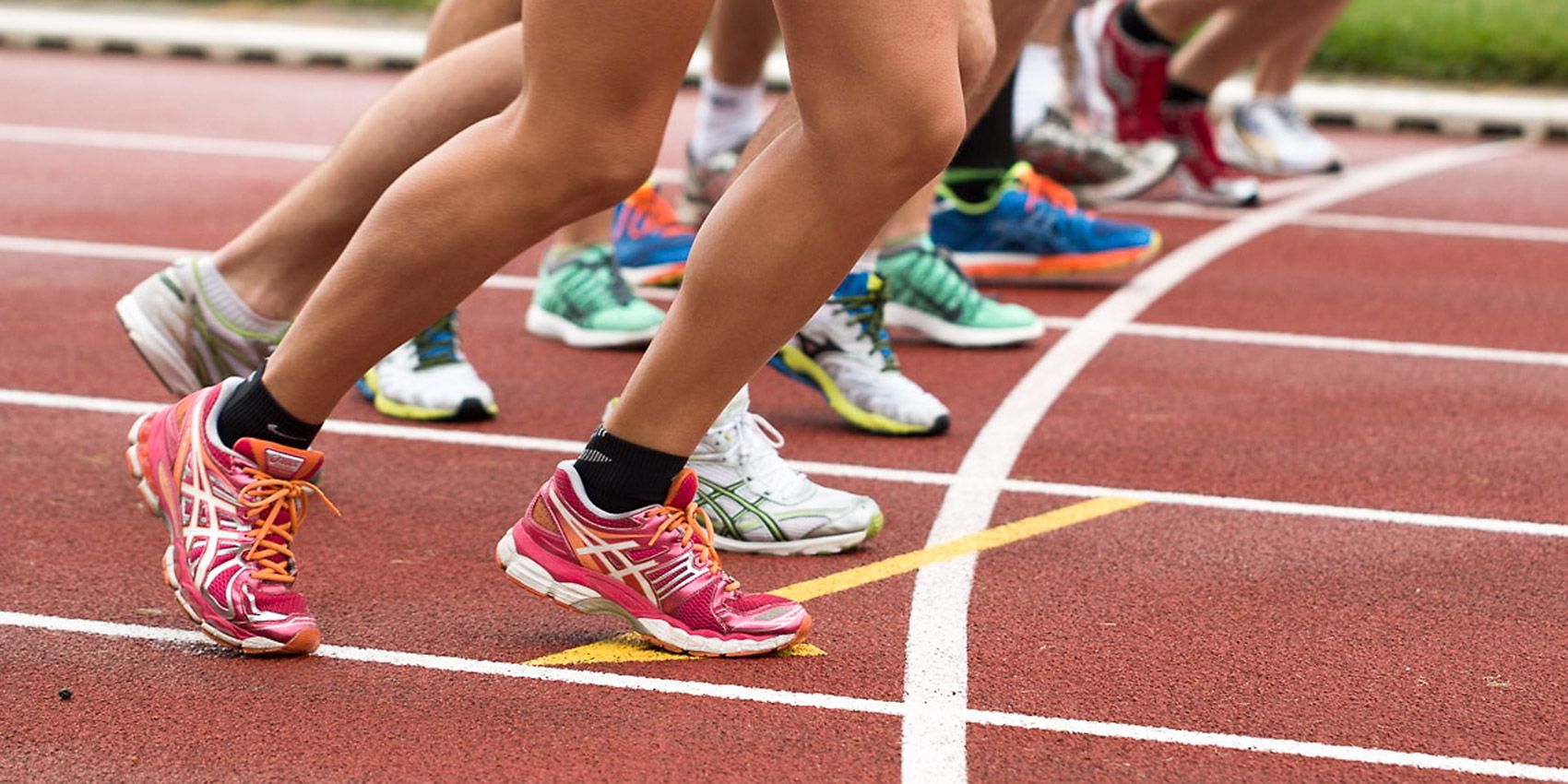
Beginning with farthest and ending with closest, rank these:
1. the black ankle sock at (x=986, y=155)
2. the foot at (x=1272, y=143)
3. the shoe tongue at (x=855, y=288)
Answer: the foot at (x=1272, y=143), the black ankle sock at (x=986, y=155), the shoe tongue at (x=855, y=288)

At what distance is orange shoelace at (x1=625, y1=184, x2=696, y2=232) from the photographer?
5.42 metres

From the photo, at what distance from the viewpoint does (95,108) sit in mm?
9297

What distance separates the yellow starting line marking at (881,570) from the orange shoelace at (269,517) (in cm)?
36

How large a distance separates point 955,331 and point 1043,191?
97 centimetres

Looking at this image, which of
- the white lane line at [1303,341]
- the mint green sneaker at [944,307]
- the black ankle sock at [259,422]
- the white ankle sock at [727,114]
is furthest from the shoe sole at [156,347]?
the white ankle sock at [727,114]

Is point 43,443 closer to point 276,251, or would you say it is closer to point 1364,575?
point 276,251

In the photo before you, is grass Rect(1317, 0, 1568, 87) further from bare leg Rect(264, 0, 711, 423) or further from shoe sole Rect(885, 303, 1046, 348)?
bare leg Rect(264, 0, 711, 423)

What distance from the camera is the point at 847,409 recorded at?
406 centimetres

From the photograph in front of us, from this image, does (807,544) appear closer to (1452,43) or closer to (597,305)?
(597,305)

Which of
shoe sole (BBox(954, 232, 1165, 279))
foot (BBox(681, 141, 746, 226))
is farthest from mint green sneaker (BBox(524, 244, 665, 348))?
shoe sole (BBox(954, 232, 1165, 279))

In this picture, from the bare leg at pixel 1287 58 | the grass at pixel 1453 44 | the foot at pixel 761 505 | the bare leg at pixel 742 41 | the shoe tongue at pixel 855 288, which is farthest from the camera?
the grass at pixel 1453 44

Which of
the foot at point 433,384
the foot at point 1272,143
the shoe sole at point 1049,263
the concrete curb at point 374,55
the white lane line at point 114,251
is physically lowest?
the concrete curb at point 374,55

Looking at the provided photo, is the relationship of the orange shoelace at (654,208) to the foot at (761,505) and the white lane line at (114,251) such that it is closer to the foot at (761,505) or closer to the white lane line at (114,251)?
the white lane line at (114,251)

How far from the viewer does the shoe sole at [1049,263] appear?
5555 millimetres
